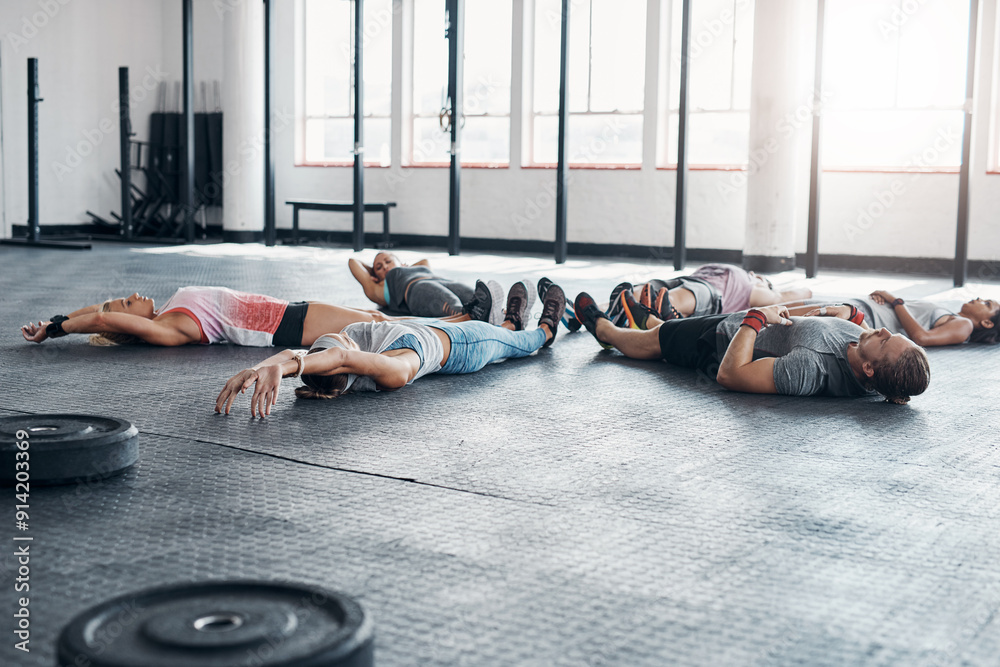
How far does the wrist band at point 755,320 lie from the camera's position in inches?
125

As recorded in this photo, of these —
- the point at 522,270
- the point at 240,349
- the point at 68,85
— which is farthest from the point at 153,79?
the point at 240,349

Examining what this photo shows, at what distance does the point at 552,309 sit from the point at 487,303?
0.35 metres

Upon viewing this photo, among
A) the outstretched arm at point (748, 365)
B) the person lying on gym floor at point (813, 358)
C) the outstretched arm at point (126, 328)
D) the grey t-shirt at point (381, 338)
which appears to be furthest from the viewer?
the outstretched arm at point (126, 328)

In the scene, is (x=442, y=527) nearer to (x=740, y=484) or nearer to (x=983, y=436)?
(x=740, y=484)

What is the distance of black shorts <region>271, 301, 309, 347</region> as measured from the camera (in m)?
3.90

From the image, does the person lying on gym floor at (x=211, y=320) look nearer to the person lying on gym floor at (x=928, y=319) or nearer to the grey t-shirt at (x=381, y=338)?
the grey t-shirt at (x=381, y=338)

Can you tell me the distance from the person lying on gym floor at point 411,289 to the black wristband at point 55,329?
144cm

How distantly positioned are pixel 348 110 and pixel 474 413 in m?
10.1

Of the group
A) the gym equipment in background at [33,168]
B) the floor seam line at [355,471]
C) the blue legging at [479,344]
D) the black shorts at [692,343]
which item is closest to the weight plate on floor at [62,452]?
the floor seam line at [355,471]

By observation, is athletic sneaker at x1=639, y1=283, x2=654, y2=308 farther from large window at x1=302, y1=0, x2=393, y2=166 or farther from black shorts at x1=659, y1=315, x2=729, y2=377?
large window at x1=302, y1=0, x2=393, y2=166

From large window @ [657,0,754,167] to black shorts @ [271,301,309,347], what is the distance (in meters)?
7.12

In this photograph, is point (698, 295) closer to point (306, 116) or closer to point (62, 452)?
point (62, 452)

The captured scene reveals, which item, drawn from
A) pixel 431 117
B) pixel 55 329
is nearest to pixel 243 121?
pixel 431 117

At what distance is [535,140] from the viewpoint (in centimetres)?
1123
